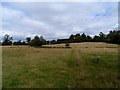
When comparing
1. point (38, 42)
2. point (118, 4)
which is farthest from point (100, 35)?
point (118, 4)

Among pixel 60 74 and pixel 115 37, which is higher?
pixel 115 37

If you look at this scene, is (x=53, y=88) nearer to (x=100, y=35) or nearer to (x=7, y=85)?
(x=7, y=85)

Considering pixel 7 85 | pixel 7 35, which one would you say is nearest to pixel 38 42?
pixel 7 35

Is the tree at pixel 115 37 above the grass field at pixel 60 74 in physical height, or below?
above

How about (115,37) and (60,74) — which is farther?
(115,37)

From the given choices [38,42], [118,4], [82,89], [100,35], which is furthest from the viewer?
[100,35]

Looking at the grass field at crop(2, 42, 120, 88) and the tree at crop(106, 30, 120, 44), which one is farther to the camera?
the tree at crop(106, 30, 120, 44)

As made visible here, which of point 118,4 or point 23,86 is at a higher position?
point 118,4

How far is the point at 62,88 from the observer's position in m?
8.28

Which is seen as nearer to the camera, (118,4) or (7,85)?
(7,85)

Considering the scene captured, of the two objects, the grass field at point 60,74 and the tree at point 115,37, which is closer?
Answer: the grass field at point 60,74

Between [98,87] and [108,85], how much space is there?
0.60 m

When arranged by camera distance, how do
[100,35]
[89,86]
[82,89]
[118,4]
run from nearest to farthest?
[82,89] < [89,86] < [118,4] < [100,35]

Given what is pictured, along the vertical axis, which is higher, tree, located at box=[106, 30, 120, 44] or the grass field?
tree, located at box=[106, 30, 120, 44]
